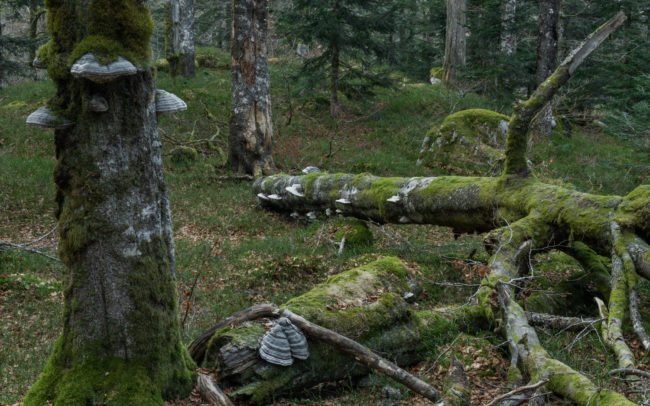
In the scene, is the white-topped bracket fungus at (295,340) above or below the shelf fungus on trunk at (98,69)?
below

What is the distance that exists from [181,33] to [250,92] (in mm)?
12614

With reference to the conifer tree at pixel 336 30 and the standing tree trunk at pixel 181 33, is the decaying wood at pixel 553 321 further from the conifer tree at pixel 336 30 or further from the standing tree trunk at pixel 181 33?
the standing tree trunk at pixel 181 33

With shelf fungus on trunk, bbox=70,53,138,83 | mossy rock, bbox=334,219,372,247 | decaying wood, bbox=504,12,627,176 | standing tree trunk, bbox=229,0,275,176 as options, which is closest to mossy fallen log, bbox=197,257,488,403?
shelf fungus on trunk, bbox=70,53,138,83

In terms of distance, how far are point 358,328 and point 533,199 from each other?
4.25 meters

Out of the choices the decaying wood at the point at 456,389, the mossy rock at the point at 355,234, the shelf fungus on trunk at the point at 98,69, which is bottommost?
the mossy rock at the point at 355,234

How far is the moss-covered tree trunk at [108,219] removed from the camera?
12.4 ft

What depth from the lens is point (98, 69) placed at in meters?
3.46

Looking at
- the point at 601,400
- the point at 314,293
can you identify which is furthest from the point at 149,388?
the point at 601,400

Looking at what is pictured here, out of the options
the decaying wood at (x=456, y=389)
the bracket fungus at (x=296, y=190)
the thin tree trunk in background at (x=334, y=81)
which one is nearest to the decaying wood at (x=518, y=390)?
the decaying wood at (x=456, y=389)

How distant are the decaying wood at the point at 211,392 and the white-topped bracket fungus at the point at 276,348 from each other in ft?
1.64

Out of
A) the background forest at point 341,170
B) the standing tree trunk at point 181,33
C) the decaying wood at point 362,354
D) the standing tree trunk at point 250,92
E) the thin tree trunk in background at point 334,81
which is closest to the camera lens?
the decaying wood at point 362,354

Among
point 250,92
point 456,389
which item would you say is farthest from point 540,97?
point 250,92

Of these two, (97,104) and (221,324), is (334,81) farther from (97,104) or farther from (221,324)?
(97,104)

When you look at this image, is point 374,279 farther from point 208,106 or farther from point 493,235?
point 208,106
